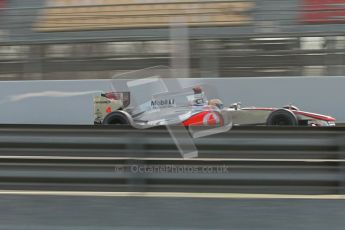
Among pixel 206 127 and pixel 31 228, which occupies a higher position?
pixel 206 127

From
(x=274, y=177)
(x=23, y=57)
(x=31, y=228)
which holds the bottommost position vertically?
(x=31, y=228)

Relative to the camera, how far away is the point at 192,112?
1071 centimetres

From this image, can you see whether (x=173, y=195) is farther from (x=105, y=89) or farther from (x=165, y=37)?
(x=165, y=37)

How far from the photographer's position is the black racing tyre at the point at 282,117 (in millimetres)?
12555

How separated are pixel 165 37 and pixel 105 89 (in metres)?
2.42

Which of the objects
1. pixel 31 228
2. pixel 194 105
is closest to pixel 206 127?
pixel 31 228

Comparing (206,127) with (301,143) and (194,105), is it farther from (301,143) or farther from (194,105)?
(194,105)

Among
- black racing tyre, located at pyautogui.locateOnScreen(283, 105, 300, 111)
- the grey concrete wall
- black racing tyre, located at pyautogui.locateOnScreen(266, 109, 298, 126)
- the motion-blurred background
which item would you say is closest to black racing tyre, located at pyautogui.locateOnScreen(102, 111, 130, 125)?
the grey concrete wall

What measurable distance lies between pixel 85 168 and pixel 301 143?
5.41 ft

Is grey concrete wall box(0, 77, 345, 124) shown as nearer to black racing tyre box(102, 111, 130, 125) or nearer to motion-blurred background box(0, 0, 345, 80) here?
motion-blurred background box(0, 0, 345, 80)

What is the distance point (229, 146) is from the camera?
3775mm

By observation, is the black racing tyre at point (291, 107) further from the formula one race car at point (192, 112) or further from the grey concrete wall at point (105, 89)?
the grey concrete wall at point (105, 89)

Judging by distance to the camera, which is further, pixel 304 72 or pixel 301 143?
pixel 304 72

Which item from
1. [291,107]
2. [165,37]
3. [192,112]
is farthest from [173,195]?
[165,37]
